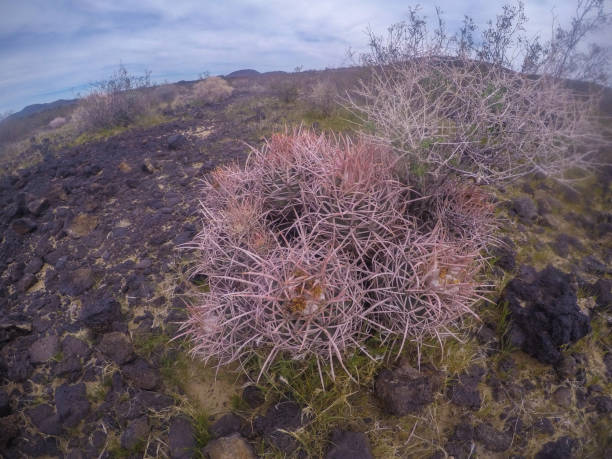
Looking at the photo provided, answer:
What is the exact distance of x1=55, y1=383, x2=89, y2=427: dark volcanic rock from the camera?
179cm

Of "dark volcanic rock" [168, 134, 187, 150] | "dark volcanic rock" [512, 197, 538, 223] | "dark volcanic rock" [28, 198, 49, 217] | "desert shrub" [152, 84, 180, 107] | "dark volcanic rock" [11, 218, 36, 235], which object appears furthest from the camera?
"desert shrub" [152, 84, 180, 107]

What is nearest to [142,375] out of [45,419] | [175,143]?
[45,419]

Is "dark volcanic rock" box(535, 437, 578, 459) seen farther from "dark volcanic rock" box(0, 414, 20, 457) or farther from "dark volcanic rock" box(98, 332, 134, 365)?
"dark volcanic rock" box(0, 414, 20, 457)

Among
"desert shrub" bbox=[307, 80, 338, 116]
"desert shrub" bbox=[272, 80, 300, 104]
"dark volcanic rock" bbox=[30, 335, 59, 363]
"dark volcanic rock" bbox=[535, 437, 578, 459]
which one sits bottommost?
"dark volcanic rock" bbox=[535, 437, 578, 459]

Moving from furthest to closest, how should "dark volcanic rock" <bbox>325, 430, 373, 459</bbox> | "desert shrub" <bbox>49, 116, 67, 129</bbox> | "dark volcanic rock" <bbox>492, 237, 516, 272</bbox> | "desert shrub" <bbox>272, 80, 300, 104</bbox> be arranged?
"desert shrub" <bbox>49, 116, 67, 129</bbox> < "desert shrub" <bbox>272, 80, 300, 104</bbox> < "dark volcanic rock" <bbox>492, 237, 516, 272</bbox> < "dark volcanic rock" <bbox>325, 430, 373, 459</bbox>

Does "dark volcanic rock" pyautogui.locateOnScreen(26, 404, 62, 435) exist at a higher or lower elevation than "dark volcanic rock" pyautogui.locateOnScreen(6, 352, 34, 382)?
lower

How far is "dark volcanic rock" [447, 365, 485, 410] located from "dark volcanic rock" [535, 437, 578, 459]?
0.31 m

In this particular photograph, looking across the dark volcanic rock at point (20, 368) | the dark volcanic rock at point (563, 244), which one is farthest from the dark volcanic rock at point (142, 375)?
the dark volcanic rock at point (563, 244)

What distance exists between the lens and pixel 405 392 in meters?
1.60

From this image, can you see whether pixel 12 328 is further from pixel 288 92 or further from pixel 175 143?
pixel 288 92

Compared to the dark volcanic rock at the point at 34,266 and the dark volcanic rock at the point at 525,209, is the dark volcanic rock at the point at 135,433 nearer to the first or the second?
the dark volcanic rock at the point at 34,266

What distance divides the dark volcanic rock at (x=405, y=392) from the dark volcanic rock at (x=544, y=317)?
782 millimetres

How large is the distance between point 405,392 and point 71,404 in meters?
1.77

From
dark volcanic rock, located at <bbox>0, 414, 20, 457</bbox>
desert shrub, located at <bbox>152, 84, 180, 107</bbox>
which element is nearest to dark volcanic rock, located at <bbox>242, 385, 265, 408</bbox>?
dark volcanic rock, located at <bbox>0, 414, 20, 457</bbox>
